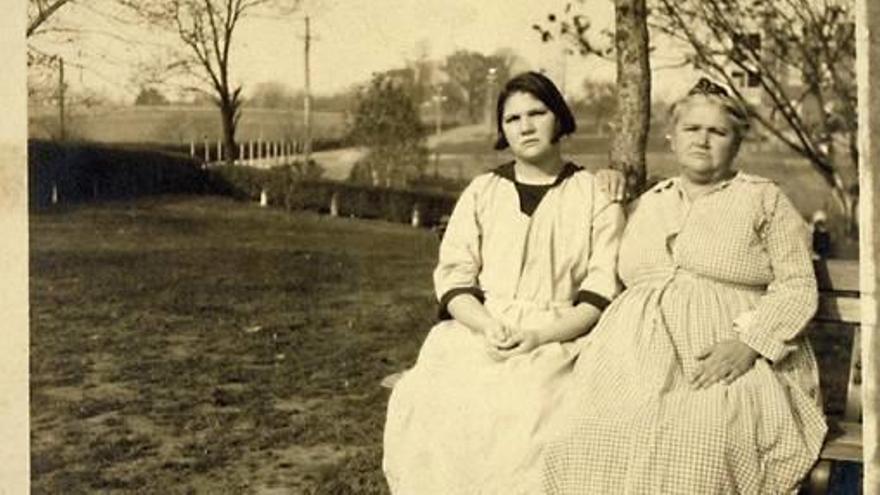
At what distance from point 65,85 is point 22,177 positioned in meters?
0.22

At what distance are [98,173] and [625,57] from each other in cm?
119

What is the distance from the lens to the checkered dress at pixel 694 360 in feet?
5.78

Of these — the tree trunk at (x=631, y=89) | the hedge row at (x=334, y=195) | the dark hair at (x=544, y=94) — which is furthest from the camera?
the hedge row at (x=334, y=195)

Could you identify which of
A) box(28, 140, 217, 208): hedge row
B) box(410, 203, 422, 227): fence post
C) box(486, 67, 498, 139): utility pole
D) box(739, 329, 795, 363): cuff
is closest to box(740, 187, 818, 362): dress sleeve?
box(739, 329, 795, 363): cuff

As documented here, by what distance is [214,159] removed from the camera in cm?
242

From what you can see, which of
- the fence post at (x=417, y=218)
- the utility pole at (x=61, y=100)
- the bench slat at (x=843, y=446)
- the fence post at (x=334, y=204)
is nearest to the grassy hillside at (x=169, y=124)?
the utility pole at (x=61, y=100)

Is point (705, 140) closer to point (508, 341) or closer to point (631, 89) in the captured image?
point (631, 89)

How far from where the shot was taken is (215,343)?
2426 mm

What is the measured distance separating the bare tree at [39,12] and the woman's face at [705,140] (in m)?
1.40

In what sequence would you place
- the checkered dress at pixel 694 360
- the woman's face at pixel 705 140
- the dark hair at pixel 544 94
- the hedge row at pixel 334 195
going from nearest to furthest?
1. the checkered dress at pixel 694 360
2. the woman's face at pixel 705 140
3. the dark hair at pixel 544 94
4. the hedge row at pixel 334 195

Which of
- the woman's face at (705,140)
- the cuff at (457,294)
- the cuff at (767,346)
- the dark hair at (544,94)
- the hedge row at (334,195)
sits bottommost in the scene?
the cuff at (767,346)

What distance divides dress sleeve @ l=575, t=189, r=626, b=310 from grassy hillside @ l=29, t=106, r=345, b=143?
618 millimetres

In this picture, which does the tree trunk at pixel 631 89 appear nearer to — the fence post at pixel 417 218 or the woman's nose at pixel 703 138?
the woman's nose at pixel 703 138

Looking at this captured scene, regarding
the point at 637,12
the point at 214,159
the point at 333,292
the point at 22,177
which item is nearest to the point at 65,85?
the point at 22,177
